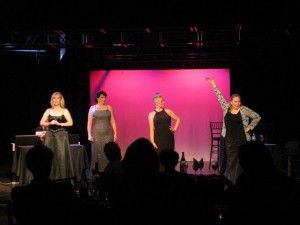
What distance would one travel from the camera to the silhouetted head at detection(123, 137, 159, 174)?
8.61ft

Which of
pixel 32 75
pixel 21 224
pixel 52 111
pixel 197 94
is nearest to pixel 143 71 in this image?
Result: pixel 197 94

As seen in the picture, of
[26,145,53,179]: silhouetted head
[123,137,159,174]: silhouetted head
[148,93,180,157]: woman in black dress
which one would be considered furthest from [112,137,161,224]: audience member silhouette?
[148,93,180,157]: woman in black dress

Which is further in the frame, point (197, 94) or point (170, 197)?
point (197, 94)

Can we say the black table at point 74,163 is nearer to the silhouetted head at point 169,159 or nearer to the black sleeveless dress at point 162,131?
the black sleeveless dress at point 162,131

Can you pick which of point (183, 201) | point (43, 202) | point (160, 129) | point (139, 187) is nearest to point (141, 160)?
point (139, 187)

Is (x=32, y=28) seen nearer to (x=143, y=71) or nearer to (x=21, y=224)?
(x=21, y=224)

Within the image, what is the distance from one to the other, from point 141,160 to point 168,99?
11024 millimetres

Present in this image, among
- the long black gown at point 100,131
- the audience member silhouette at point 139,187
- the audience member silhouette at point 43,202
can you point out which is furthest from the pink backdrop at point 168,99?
the audience member silhouette at point 139,187

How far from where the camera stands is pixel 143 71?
13.6 meters

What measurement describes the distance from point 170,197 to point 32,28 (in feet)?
14.1

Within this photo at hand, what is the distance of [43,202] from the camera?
2.87 metres

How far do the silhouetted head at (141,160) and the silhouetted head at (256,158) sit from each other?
1.85ft

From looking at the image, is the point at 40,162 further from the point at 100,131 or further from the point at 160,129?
the point at 100,131

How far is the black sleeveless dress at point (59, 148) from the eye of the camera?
786cm
